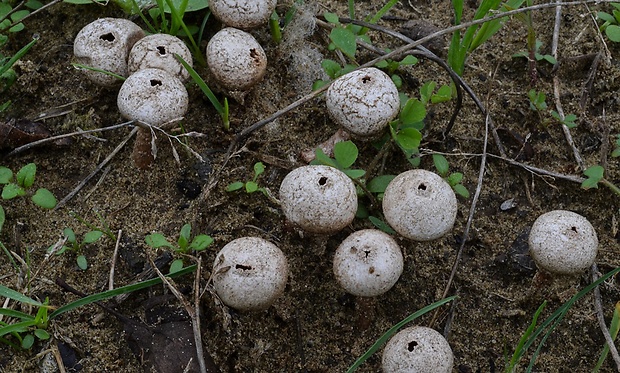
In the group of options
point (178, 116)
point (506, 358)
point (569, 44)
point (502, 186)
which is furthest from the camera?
point (569, 44)

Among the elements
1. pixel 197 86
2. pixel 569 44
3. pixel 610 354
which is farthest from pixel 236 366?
pixel 569 44

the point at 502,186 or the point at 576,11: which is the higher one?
the point at 576,11

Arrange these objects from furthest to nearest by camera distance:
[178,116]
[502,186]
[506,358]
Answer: [502,186] < [178,116] < [506,358]

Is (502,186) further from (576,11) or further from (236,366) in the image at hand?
(236,366)

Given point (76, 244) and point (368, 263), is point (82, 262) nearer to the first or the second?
point (76, 244)

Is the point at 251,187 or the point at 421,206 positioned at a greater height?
the point at 421,206

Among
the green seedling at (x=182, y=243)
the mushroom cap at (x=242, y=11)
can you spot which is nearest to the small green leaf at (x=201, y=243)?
the green seedling at (x=182, y=243)

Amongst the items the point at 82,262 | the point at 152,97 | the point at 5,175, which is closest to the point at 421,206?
the point at 152,97
